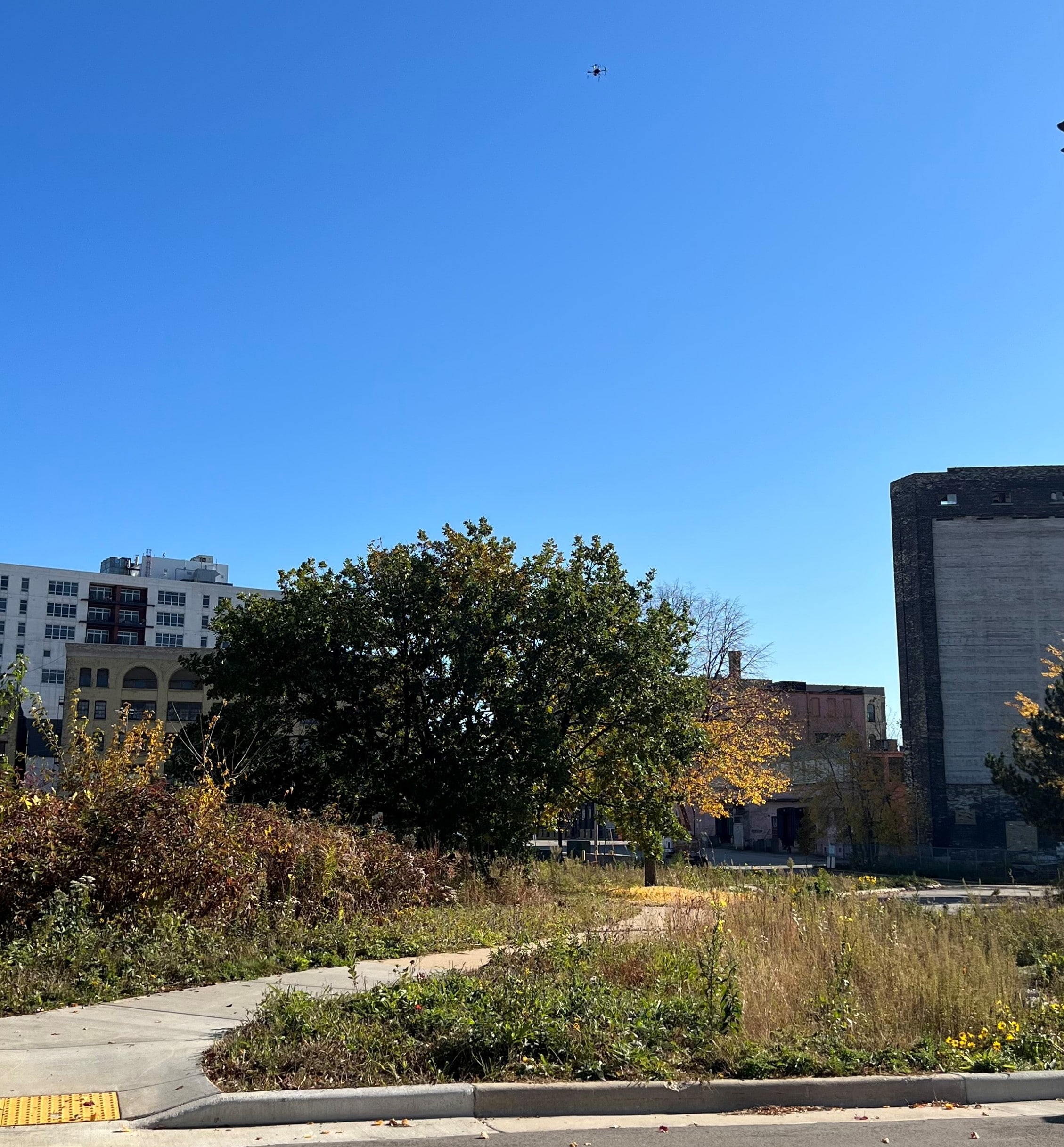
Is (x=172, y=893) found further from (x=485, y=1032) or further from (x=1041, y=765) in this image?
(x=1041, y=765)

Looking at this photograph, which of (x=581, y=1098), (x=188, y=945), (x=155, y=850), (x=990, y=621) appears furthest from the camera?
(x=990, y=621)

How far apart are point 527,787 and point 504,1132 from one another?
48.3 ft

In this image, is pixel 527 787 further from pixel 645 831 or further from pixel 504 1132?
pixel 504 1132

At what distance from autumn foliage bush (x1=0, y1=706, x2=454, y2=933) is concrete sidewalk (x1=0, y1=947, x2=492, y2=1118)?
1946mm

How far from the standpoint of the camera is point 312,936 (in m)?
12.6

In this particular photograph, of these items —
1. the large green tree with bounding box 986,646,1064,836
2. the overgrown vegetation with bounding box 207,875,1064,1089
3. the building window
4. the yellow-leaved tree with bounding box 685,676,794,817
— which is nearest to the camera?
the overgrown vegetation with bounding box 207,875,1064,1089

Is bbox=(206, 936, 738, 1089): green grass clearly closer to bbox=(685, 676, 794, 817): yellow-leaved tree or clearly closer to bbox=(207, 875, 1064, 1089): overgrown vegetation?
bbox=(207, 875, 1064, 1089): overgrown vegetation

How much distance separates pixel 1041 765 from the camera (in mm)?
42000

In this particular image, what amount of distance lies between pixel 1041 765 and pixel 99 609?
10857 centimetres

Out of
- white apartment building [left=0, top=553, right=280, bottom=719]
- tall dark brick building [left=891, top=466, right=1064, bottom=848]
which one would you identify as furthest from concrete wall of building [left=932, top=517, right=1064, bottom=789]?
white apartment building [left=0, top=553, right=280, bottom=719]

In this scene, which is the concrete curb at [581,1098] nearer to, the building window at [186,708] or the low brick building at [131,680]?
the low brick building at [131,680]

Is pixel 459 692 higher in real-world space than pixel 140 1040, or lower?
higher

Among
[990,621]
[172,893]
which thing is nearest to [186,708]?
[990,621]

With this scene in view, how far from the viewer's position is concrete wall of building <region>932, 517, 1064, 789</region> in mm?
62312
